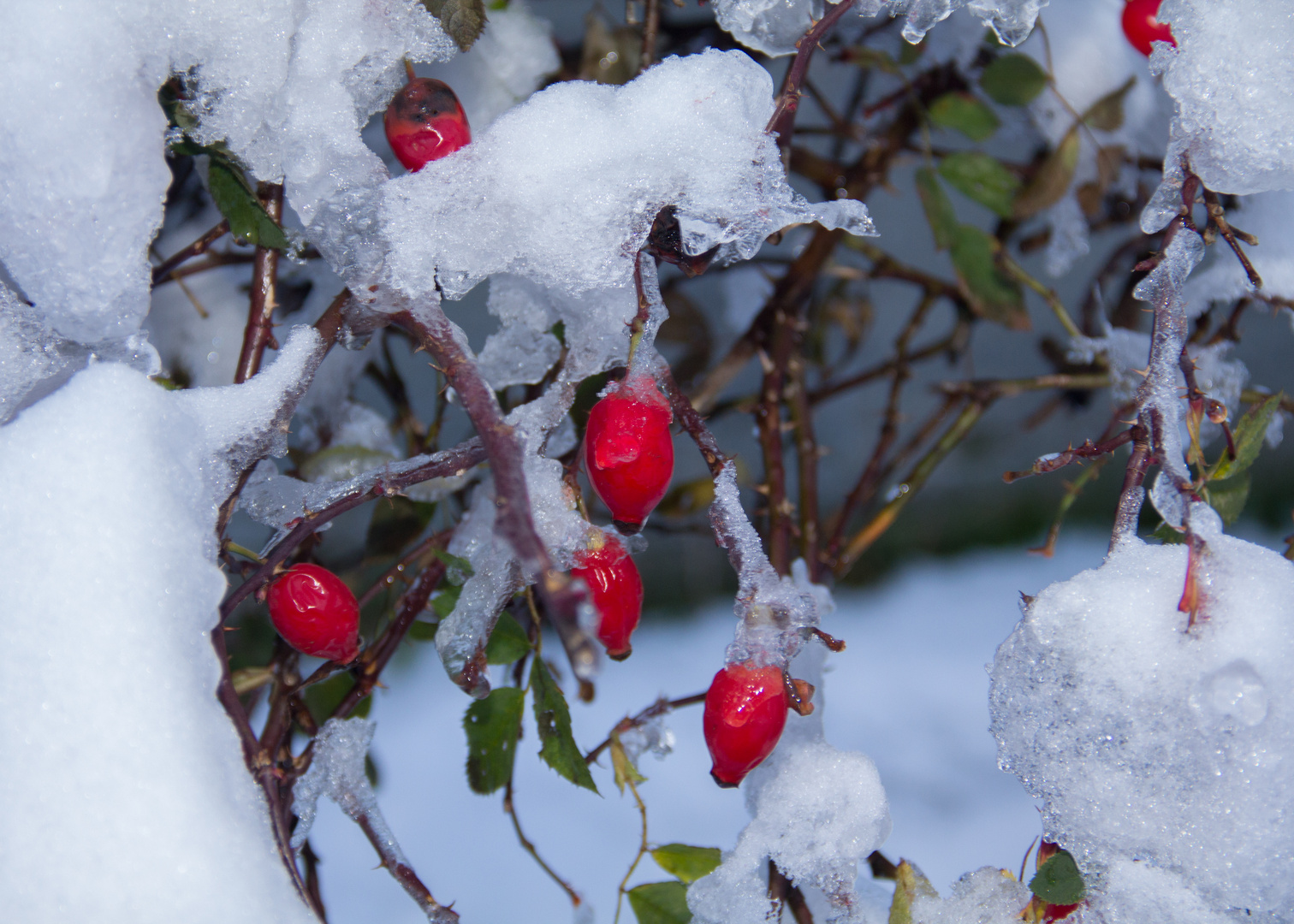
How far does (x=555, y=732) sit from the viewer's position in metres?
0.51

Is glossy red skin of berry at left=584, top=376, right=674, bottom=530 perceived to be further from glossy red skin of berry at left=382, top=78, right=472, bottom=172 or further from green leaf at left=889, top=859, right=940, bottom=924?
green leaf at left=889, top=859, right=940, bottom=924

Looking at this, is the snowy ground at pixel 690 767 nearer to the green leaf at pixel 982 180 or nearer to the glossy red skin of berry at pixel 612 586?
the glossy red skin of berry at pixel 612 586

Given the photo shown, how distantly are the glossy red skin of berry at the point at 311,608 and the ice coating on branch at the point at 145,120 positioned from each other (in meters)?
0.15

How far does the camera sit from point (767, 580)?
422 mm

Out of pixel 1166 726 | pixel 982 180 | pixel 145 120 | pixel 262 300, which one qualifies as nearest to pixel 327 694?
pixel 262 300

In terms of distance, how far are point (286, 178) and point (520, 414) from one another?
0.56 feet

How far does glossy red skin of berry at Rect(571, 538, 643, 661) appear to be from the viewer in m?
0.44

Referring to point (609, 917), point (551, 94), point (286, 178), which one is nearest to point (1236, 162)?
point (551, 94)

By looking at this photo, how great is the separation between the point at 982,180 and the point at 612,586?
530 millimetres

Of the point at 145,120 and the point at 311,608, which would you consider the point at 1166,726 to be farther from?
the point at 145,120

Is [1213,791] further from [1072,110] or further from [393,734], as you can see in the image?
[393,734]

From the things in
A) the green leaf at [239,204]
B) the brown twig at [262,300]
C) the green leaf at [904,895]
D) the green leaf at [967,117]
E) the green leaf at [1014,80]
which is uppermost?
the green leaf at [239,204]

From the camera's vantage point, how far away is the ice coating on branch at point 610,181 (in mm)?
413

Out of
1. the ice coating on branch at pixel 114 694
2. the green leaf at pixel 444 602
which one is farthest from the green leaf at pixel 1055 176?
the ice coating on branch at pixel 114 694
